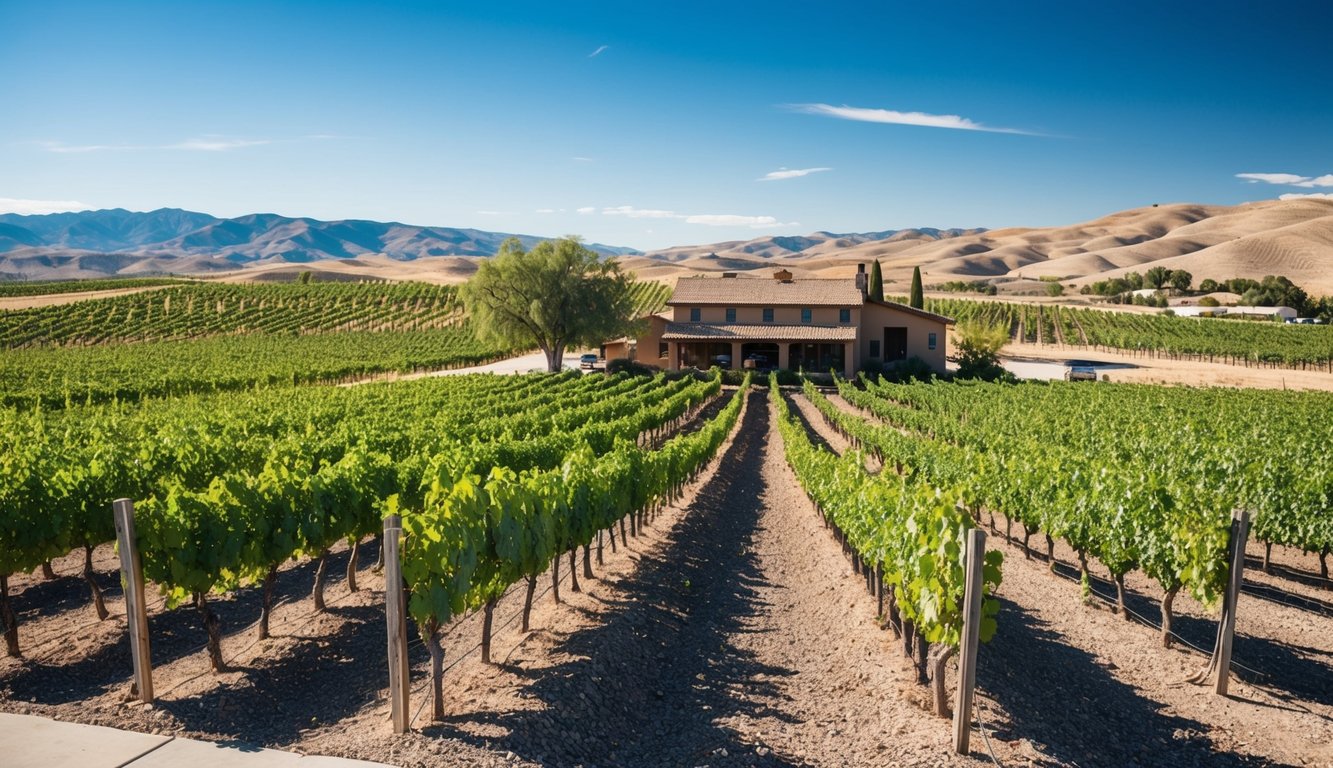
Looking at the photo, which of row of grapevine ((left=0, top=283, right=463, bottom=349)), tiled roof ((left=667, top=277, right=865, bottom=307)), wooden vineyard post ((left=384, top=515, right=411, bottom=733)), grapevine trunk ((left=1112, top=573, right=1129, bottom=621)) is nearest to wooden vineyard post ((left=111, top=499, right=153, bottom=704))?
wooden vineyard post ((left=384, top=515, right=411, bottom=733))

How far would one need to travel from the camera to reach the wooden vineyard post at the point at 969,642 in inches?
256

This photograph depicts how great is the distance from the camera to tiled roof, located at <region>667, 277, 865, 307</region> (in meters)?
52.3

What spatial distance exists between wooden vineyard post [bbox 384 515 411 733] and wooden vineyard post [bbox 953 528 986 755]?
4.67 metres

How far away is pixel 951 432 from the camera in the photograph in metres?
23.3

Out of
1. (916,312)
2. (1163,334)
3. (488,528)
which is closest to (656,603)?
(488,528)

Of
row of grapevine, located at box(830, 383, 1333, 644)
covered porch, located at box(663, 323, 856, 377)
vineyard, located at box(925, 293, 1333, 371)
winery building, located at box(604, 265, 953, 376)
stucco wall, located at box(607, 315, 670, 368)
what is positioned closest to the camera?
row of grapevine, located at box(830, 383, 1333, 644)

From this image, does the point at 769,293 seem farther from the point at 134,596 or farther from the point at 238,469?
the point at 134,596

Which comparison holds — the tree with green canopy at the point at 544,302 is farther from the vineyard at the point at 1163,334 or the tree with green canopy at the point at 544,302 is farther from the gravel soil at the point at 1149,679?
the vineyard at the point at 1163,334

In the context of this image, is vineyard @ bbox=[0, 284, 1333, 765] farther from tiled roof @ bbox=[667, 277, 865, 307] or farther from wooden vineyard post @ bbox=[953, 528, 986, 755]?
tiled roof @ bbox=[667, 277, 865, 307]

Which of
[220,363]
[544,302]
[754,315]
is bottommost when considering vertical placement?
[220,363]

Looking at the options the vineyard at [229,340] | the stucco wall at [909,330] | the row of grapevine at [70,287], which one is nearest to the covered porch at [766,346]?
the stucco wall at [909,330]

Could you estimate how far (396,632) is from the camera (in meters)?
6.66

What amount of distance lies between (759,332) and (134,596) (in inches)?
1801

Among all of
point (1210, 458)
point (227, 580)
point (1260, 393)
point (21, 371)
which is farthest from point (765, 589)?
point (21, 371)
